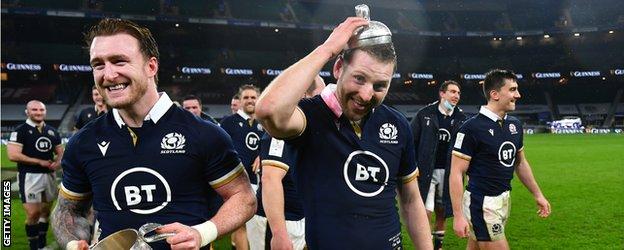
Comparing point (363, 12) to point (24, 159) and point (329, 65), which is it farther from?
point (329, 65)

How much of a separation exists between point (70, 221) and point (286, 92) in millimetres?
1285

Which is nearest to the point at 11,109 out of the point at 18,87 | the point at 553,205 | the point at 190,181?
the point at 18,87

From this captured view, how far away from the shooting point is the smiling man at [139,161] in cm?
224

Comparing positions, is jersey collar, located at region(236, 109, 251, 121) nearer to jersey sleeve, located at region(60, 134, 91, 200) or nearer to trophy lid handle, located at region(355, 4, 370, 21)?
jersey sleeve, located at region(60, 134, 91, 200)

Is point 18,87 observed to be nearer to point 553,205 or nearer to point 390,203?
point 553,205

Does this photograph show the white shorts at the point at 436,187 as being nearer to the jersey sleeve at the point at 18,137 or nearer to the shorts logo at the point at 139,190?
the shorts logo at the point at 139,190

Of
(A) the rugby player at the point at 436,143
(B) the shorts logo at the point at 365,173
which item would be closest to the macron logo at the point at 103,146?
(B) the shorts logo at the point at 365,173

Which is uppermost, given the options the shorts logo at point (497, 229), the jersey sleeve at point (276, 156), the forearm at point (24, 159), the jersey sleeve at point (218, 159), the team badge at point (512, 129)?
the forearm at point (24, 159)

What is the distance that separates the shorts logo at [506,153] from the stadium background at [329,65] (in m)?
19.6

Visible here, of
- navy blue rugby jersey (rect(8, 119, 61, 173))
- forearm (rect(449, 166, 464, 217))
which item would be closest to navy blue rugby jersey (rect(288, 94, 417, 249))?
forearm (rect(449, 166, 464, 217))

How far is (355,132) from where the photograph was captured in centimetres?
242

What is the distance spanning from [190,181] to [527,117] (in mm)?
50983

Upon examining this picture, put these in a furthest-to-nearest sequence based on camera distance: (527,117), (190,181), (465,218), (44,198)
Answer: (527,117)
(44,198)
(465,218)
(190,181)

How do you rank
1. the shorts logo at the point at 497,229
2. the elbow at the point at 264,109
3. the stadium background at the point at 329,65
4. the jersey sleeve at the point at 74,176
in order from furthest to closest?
1. the stadium background at the point at 329,65
2. the shorts logo at the point at 497,229
3. the jersey sleeve at the point at 74,176
4. the elbow at the point at 264,109
